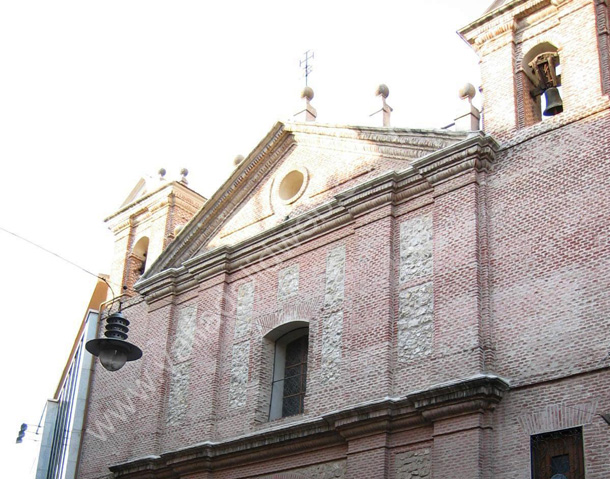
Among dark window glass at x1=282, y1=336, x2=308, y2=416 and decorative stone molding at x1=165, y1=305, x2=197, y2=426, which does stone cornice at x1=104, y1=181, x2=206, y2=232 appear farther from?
dark window glass at x1=282, y1=336, x2=308, y2=416

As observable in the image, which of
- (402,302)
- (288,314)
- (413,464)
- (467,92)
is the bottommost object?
(413,464)

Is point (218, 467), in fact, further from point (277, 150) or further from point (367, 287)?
point (277, 150)

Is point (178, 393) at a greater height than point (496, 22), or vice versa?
point (496, 22)

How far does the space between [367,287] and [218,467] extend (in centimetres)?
451

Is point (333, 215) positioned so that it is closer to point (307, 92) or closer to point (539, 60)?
point (307, 92)

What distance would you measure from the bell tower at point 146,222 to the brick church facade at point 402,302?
1994 mm

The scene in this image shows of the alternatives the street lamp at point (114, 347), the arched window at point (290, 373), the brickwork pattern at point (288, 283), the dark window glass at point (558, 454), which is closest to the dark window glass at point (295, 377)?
the arched window at point (290, 373)

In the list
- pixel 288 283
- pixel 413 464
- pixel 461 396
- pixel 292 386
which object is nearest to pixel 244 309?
pixel 288 283

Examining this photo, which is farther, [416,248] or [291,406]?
[291,406]

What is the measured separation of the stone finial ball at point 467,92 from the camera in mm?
16656

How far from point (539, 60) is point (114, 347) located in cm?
887

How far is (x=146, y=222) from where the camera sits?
24.2 meters

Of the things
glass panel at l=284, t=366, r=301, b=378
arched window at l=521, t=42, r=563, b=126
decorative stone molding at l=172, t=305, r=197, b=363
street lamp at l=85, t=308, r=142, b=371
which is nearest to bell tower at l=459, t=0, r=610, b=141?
arched window at l=521, t=42, r=563, b=126

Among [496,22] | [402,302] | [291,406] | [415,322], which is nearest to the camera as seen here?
[415,322]
